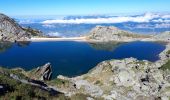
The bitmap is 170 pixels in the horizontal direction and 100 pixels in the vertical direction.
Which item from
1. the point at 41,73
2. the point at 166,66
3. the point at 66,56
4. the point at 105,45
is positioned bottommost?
the point at 105,45

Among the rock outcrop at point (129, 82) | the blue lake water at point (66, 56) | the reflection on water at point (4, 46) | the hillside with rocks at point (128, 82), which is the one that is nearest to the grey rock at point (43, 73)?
the hillside with rocks at point (128, 82)

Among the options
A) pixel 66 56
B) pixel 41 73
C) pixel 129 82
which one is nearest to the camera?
pixel 129 82

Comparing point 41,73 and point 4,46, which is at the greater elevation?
point 41,73

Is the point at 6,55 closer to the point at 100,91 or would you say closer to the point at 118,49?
the point at 118,49

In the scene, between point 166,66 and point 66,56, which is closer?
point 166,66

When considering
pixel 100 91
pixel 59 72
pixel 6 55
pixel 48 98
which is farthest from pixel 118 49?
pixel 48 98

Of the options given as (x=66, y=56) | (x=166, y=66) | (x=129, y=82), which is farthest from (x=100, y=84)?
(x=66, y=56)

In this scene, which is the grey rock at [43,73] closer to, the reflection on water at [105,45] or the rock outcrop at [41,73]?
the rock outcrop at [41,73]

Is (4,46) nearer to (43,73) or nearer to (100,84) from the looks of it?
(43,73)
